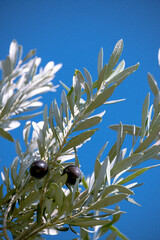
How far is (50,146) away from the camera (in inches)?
23.5

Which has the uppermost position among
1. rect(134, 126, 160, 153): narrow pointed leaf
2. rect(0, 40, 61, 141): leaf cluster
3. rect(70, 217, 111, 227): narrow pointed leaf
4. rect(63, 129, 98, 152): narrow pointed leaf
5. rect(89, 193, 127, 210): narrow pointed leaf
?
rect(0, 40, 61, 141): leaf cluster

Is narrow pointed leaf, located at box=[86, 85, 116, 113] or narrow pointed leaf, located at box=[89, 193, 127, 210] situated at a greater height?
narrow pointed leaf, located at box=[86, 85, 116, 113]

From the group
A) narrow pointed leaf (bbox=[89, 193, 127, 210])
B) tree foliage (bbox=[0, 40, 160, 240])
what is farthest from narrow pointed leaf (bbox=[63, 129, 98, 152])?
narrow pointed leaf (bbox=[89, 193, 127, 210])

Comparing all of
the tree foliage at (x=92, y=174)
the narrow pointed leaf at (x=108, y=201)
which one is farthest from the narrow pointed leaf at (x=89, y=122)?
the narrow pointed leaf at (x=108, y=201)

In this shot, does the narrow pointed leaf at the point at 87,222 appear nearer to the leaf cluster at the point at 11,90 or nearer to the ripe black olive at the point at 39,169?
the ripe black olive at the point at 39,169

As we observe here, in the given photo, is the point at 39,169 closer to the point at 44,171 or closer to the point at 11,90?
the point at 44,171

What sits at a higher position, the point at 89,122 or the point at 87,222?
the point at 89,122

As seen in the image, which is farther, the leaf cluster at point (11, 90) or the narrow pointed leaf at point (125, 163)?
the leaf cluster at point (11, 90)

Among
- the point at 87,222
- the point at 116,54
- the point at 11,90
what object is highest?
the point at 11,90

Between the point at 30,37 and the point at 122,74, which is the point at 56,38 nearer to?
the point at 30,37

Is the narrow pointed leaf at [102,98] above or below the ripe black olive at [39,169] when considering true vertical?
above

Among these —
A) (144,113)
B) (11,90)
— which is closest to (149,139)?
(144,113)

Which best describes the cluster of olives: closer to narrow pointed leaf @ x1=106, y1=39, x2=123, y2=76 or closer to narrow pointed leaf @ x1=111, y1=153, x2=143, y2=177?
narrow pointed leaf @ x1=111, y1=153, x2=143, y2=177

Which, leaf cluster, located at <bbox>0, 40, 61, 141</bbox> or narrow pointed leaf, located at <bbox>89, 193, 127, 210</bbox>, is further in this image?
leaf cluster, located at <bbox>0, 40, 61, 141</bbox>
